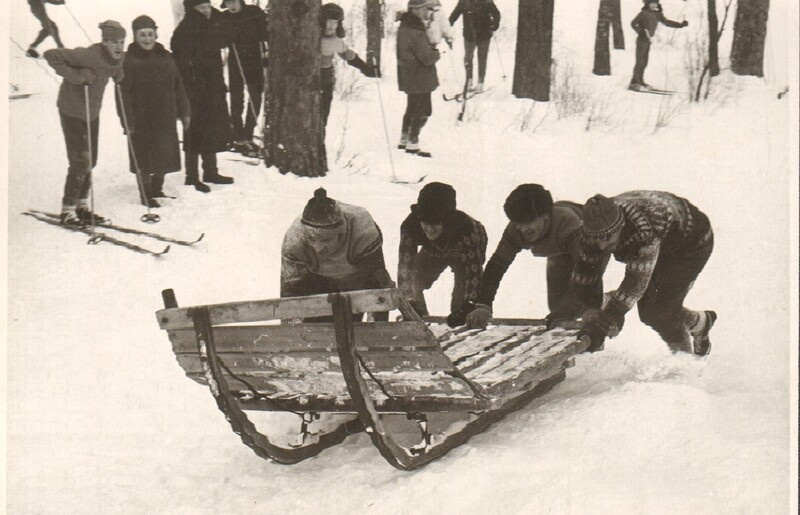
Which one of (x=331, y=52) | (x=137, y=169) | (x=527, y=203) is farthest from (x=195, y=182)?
(x=527, y=203)

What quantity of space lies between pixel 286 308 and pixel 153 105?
2893 mm

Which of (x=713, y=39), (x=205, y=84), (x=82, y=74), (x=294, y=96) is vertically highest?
(x=713, y=39)

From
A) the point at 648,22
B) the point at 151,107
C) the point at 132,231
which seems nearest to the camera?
the point at 132,231

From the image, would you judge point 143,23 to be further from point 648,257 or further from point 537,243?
point 648,257

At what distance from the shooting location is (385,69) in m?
6.52

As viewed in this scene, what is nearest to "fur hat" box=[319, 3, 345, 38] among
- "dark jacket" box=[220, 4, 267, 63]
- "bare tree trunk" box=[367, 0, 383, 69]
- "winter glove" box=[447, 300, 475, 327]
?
"bare tree trunk" box=[367, 0, 383, 69]

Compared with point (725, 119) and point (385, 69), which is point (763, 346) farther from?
point (385, 69)

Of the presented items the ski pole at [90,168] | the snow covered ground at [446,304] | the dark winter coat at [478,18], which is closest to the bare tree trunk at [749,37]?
the snow covered ground at [446,304]

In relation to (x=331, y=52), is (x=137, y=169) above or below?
below

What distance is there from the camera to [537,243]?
15.5 ft

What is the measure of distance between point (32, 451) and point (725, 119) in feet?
13.8

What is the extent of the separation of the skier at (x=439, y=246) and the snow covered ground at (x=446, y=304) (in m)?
0.72

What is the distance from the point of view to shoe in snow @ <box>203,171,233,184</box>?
620 cm

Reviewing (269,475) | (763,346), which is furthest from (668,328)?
(269,475)
